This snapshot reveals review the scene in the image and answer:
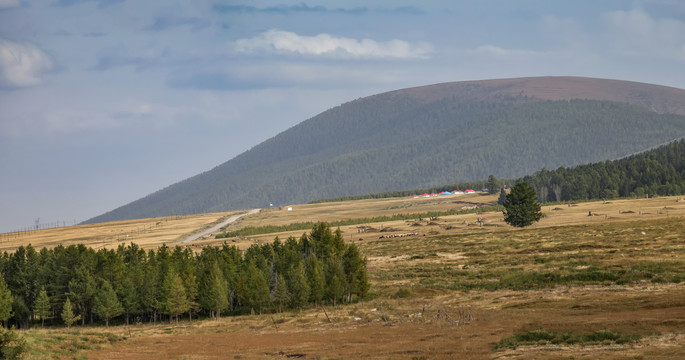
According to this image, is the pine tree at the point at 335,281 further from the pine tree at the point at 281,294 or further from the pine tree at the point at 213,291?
the pine tree at the point at 213,291

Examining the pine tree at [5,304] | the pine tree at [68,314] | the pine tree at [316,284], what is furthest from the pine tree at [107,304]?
the pine tree at [316,284]

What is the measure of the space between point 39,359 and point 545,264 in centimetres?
7783

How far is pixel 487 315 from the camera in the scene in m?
65.8

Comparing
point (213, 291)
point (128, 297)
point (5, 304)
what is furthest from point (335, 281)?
point (5, 304)

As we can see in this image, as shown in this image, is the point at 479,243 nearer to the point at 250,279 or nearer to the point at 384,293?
the point at 384,293

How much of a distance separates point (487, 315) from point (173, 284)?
47.3 m

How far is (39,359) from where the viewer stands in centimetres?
5156

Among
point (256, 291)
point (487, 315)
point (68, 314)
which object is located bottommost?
point (487, 315)

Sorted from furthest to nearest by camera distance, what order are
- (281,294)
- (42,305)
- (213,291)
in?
(42,305) → (213,291) → (281,294)

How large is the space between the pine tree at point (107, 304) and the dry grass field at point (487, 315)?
458cm

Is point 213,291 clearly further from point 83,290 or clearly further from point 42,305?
point 42,305

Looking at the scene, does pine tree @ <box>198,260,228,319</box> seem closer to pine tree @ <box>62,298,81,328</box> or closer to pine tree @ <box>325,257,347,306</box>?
pine tree @ <box>325,257,347,306</box>

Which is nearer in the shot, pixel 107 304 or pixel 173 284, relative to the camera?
pixel 173 284

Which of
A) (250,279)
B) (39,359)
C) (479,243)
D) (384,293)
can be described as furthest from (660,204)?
(39,359)
